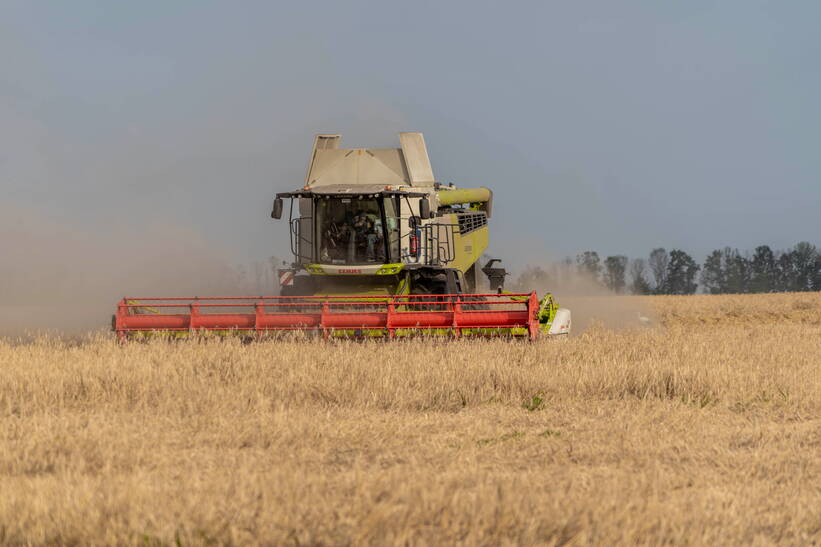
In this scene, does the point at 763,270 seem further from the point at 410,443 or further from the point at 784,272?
the point at 410,443

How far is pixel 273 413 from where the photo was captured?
754 centimetres

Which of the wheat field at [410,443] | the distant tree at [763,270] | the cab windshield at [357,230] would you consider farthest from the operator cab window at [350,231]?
the distant tree at [763,270]

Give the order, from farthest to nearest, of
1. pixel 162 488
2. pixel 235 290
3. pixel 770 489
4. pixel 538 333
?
pixel 235 290 < pixel 538 333 < pixel 770 489 < pixel 162 488

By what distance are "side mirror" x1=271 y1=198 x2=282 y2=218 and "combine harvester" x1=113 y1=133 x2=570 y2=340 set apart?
0.05 ft

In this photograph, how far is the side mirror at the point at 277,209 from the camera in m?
13.8

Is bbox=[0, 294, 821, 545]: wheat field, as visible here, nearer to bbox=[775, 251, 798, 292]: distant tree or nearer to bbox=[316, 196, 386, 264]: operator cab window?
bbox=[316, 196, 386, 264]: operator cab window

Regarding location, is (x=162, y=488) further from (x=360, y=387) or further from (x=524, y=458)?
(x=360, y=387)

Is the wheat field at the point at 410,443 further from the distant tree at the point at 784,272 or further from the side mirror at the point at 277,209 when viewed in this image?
the distant tree at the point at 784,272

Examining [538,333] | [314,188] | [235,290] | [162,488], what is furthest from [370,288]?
[162,488]

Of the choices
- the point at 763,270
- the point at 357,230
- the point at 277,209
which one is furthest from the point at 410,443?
the point at 763,270

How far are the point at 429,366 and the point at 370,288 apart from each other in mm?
4990

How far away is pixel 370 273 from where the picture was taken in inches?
563

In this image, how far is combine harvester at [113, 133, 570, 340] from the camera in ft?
41.0

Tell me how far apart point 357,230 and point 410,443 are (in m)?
8.39
